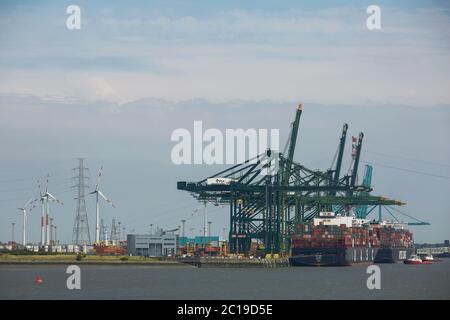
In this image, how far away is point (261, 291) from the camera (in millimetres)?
116875

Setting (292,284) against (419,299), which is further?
(292,284)

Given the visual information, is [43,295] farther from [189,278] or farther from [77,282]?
[189,278]

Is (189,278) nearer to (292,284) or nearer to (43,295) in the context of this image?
(292,284)

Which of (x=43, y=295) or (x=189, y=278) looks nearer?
(x=43, y=295)
